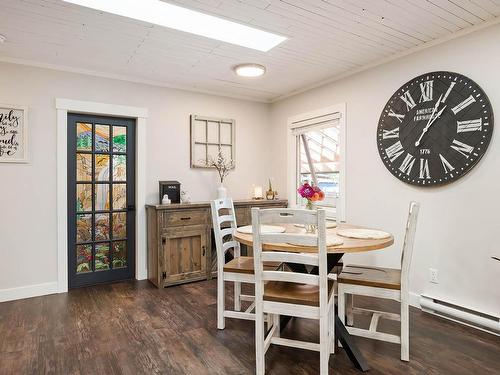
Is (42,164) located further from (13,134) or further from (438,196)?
(438,196)

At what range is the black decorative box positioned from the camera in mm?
3809

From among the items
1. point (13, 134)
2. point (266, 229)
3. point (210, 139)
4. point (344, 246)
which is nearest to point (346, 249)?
point (344, 246)

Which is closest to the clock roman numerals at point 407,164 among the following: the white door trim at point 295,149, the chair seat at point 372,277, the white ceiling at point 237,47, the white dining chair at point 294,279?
the white door trim at point 295,149

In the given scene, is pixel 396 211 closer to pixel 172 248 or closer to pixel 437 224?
pixel 437 224

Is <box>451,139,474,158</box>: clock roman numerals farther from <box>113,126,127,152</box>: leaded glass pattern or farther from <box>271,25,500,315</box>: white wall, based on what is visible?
<box>113,126,127,152</box>: leaded glass pattern

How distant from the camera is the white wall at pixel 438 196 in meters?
2.52

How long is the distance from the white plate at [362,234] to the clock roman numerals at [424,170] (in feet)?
2.77

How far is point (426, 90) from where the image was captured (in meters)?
2.89

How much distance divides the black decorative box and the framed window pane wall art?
0.43m

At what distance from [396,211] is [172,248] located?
2358 mm

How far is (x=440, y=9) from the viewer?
2.31m

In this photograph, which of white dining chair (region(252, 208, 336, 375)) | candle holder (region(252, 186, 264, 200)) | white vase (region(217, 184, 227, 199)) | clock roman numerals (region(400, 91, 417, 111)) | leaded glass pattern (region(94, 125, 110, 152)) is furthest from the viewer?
candle holder (region(252, 186, 264, 200))

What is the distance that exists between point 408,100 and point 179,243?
2744 millimetres

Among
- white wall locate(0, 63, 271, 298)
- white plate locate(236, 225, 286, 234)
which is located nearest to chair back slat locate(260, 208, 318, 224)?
white plate locate(236, 225, 286, 234)
